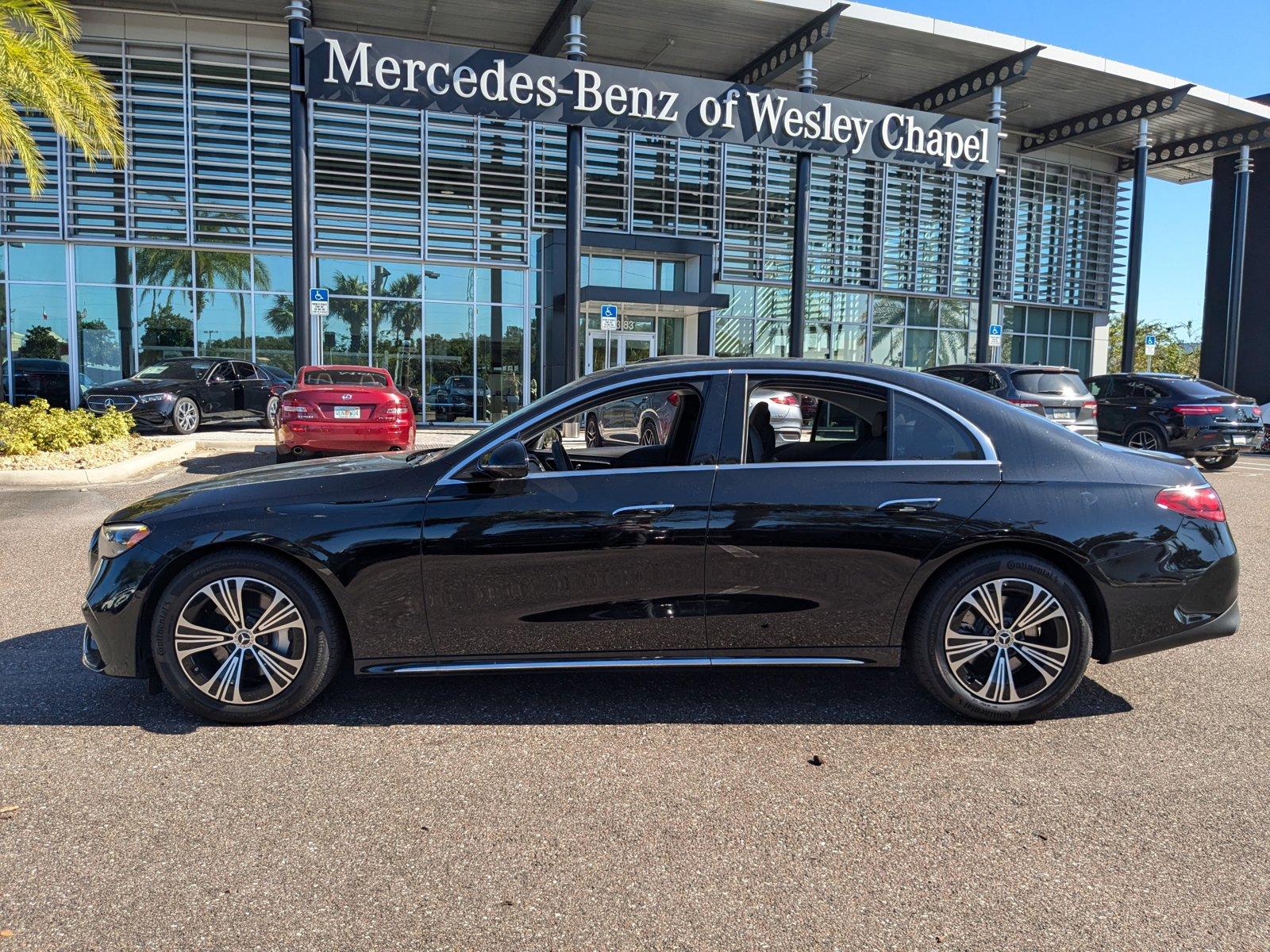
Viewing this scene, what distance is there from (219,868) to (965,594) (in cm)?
300

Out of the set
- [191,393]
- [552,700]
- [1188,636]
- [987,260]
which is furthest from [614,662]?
[987,260]

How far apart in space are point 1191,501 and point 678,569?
231 centimetres

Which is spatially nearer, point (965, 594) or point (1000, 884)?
point (1000, 884)

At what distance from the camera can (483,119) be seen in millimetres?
24141

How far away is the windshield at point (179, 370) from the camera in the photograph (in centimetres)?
1878

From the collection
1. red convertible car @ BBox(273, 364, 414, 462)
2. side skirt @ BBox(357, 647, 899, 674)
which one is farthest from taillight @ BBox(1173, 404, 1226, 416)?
side skirt @ BBox(357, 647, 899, 674)

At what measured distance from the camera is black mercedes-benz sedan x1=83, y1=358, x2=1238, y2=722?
3850 millimetres

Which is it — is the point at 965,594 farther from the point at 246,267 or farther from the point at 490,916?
the point at 246,267


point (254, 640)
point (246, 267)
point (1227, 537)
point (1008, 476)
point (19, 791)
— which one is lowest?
point (19, 791)

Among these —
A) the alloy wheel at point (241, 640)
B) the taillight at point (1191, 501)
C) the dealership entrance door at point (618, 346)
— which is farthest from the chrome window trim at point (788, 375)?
the dealership entrance door at point (618, 346)

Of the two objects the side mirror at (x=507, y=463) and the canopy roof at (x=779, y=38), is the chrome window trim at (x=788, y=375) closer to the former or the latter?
the side mirror at (x=507, y=463)

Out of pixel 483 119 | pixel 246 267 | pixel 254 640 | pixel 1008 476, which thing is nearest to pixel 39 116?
pixel 246 267

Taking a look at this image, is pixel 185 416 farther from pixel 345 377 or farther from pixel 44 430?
pixel 345 377

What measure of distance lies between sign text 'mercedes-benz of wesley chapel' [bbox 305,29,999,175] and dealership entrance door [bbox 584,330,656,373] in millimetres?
7554
